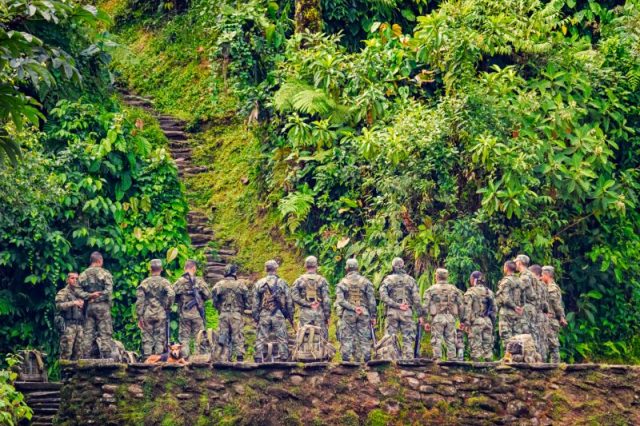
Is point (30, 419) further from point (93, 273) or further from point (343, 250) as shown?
point (343, 250)

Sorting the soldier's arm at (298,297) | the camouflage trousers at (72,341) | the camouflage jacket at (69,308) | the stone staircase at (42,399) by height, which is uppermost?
the soldier's arm at (298,297)

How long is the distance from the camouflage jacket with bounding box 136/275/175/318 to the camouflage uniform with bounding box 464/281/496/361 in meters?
4.06

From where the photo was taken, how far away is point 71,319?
18938 mm

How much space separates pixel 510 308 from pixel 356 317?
221cm

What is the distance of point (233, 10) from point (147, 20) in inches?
263

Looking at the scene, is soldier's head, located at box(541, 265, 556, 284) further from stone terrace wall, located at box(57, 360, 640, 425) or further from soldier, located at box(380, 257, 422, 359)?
stone terrace wall, located at box(57, 360, 640, 425)

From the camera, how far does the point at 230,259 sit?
24.7 metres

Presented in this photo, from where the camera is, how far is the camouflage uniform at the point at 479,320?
19672mm

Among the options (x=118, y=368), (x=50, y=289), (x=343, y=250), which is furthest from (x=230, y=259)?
(x=118, y=368)

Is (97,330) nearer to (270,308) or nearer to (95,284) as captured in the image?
(95,284)

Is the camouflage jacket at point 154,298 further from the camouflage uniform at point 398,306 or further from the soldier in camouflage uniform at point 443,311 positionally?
the soldier in camouflage uniform at point 443,311

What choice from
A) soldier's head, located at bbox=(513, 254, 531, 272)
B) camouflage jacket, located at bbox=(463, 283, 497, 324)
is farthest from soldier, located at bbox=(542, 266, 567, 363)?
camouflage jacket, located at bbox=(463, 283, 497, 324)

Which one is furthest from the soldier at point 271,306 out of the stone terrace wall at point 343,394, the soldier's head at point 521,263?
the soldier's head at point 521,263

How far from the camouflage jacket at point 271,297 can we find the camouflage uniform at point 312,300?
122 millimetres
